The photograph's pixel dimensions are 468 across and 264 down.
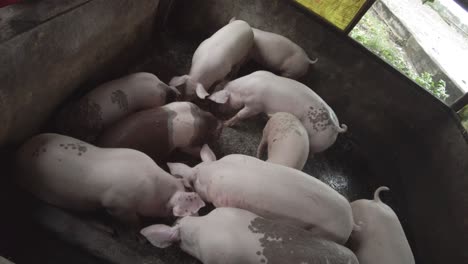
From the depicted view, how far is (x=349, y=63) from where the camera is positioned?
2.32 metres

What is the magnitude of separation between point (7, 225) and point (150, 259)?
545 mm

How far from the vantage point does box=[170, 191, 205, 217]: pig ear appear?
1.44 metres

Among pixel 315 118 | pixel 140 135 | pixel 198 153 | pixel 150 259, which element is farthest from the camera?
pixel 315 118

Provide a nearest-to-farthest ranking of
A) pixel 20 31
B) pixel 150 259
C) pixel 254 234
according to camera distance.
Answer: pixel 20 31 → pixel 254 234 → pixel 150 259

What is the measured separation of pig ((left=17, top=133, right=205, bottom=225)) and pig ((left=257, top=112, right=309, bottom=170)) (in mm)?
500

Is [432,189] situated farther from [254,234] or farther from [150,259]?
[150,259]

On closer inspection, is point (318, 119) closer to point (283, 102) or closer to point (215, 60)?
point (283, 102)

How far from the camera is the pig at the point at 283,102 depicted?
201 cm

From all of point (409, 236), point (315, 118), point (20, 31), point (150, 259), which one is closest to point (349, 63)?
point (315, 118)

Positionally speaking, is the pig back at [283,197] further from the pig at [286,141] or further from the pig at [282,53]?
the pig at [282,53]

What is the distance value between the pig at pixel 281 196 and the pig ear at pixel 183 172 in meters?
0.13

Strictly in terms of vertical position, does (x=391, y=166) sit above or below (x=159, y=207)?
above

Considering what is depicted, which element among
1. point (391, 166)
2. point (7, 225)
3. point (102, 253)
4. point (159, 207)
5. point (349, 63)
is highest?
point (349, 63)

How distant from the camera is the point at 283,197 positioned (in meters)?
1.40
